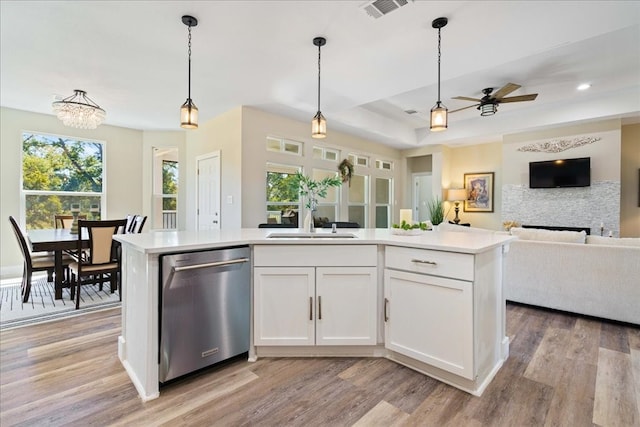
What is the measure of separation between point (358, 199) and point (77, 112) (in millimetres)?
5099

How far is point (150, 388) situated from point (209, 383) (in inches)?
13.2

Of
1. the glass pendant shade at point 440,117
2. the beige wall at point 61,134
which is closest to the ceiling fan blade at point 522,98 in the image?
the glass pendant shade at point 440,117

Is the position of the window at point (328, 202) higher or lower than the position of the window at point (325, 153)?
lower

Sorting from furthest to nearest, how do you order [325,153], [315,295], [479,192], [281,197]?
[479,192]
[325,153]
[281,197]
[315,295]

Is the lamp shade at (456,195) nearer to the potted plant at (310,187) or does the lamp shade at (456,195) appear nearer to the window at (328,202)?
the window at (328,202)

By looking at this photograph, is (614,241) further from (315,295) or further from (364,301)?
(315,295)

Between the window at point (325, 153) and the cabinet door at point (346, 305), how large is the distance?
3900mm

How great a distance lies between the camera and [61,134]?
5.31 m

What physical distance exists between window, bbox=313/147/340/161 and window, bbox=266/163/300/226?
0.59 meters

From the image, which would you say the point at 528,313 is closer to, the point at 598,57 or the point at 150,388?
the point at 598,57

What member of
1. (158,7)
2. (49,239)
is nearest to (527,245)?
(158,7)

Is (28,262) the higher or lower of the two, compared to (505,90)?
lower

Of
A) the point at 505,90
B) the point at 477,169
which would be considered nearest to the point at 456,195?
the point at 477,169

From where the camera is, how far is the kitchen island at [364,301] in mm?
1891
